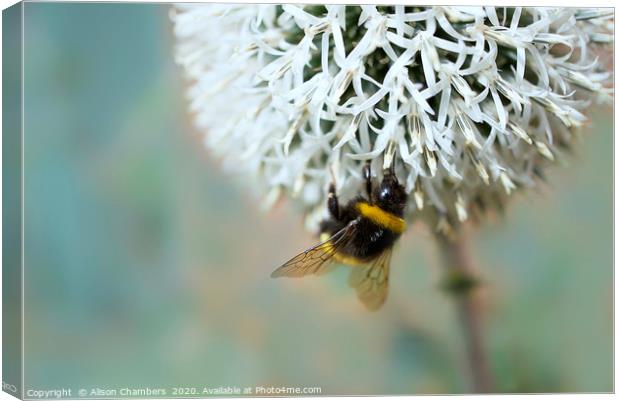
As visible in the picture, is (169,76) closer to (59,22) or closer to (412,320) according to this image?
(59,22)

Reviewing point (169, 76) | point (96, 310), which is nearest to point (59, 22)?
point (169, 76)

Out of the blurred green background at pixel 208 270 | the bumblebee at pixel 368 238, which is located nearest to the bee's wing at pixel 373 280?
the bumblebee at pixel 368 238

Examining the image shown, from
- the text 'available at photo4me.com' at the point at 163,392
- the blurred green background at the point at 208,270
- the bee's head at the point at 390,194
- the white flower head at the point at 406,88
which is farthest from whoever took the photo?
the blurred green background at the point at 208,270

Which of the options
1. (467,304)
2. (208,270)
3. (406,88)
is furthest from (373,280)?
(208,270)

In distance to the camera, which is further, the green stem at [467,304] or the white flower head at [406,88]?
the green stem at [467,304]

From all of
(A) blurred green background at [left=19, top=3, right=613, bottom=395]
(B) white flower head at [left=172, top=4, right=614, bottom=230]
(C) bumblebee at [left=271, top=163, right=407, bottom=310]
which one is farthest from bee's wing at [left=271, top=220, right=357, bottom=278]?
(A) blurred green background at [left=19, top=3, right=613, bottom=395]

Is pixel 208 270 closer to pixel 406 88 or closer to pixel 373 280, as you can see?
pixel 373 280

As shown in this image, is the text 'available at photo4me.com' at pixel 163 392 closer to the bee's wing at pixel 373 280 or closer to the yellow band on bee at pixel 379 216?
the bee's wing at pixel 373 280
